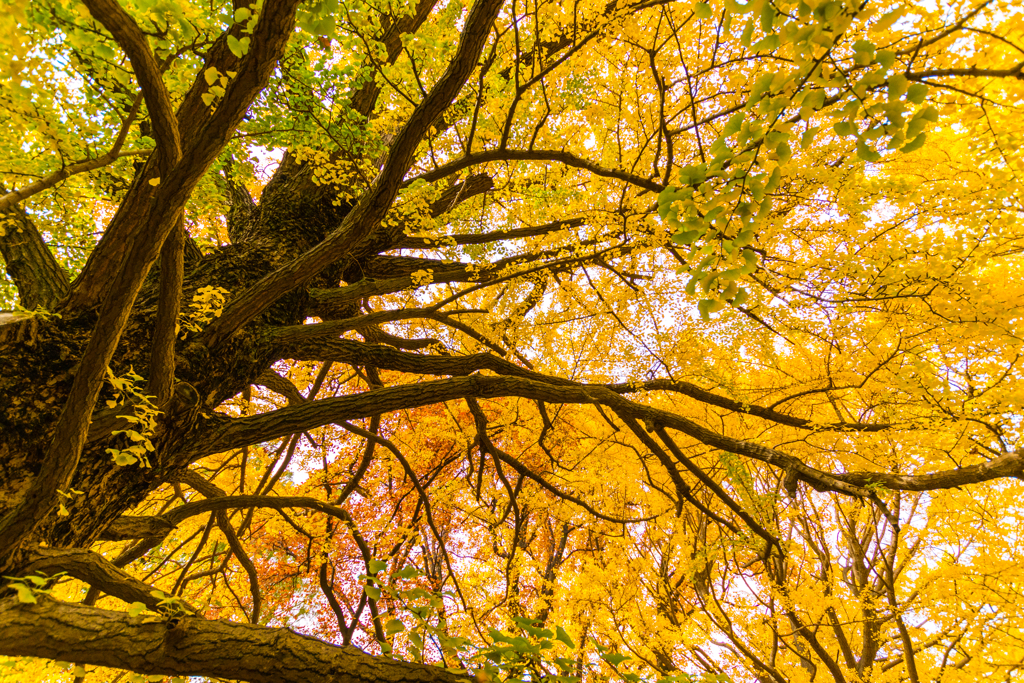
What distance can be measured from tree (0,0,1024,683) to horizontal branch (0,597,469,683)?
1 cm

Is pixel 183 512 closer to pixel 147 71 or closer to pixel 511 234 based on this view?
pixel 147 71

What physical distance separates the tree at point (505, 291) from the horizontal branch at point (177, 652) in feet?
0.04

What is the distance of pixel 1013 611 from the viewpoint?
515 centimetres

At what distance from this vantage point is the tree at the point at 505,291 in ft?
5.55

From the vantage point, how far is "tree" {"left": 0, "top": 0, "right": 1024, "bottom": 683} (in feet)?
5.55

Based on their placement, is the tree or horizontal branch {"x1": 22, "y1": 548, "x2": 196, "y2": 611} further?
horizontal branch {"x1": 22, "y1": 548, "x2": 196, "y2": 611}

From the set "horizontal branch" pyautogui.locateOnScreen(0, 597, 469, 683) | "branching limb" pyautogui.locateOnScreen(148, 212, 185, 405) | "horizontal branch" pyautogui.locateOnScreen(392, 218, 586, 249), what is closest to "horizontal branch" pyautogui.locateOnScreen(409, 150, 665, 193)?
"horizontal branch" pyautogui.locateOnScreen(392, 218, 586, 249)

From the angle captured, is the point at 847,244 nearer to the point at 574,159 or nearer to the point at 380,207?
the point at 574,159

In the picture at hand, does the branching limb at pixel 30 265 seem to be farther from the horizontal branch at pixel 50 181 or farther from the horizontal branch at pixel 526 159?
the horizontal branch at pixel 526 159

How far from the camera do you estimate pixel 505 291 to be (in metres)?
5.17

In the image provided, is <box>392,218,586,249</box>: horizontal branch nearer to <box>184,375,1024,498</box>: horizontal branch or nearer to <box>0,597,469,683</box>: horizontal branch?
<box>184,375,1024,498</box>: horizontal branch

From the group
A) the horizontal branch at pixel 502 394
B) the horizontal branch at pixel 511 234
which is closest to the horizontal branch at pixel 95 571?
the horizontal branch at pixel 502 394

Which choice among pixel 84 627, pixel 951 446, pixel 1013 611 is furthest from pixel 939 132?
pixel 84 627

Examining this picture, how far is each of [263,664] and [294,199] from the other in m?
4.40
